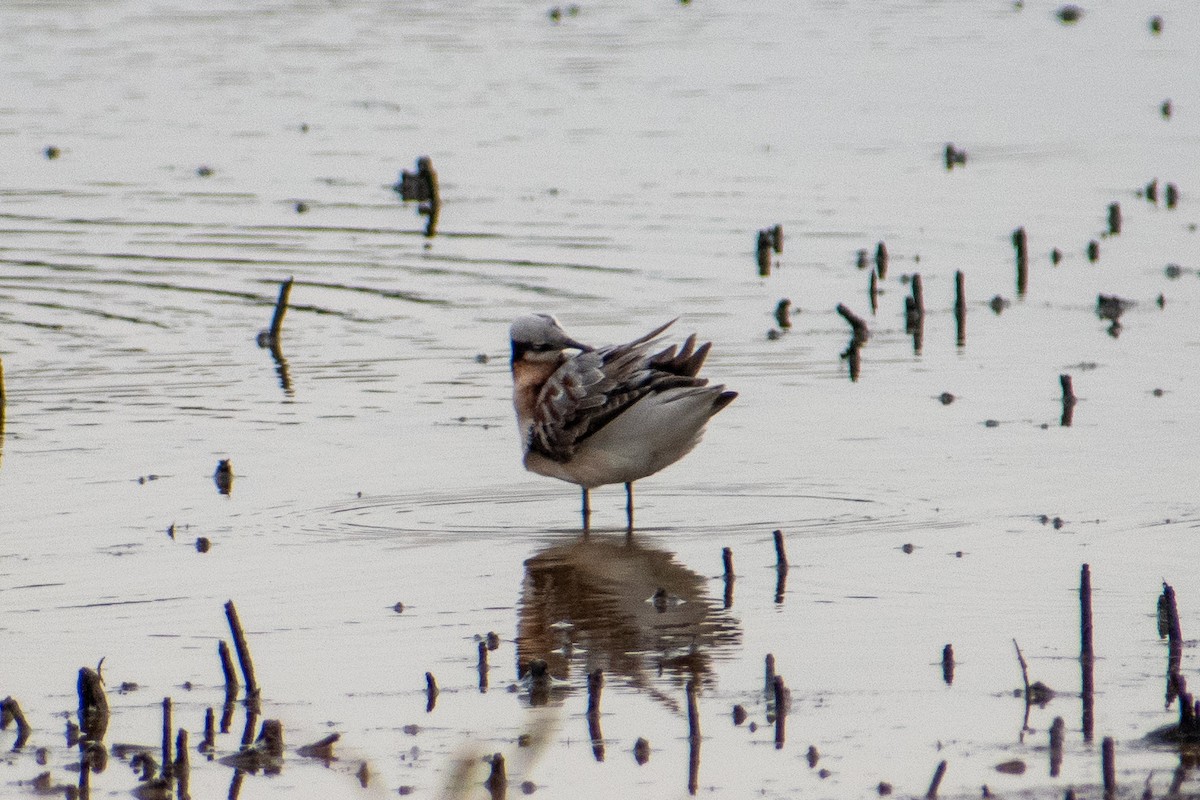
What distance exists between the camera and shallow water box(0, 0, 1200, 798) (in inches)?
285

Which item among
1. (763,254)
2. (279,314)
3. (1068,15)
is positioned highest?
(1068,15)

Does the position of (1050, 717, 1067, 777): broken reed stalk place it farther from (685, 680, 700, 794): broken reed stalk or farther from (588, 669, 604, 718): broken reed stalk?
(588, 669, 604, 718): broken reed stalk

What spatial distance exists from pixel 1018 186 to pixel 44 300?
999 centimetres

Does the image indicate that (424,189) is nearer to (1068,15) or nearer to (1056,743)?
(1056,743)

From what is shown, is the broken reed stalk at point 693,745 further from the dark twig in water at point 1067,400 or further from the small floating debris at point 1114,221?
the small floating debris at point 1114,221

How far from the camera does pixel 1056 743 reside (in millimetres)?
6559

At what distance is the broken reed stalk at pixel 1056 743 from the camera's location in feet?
20.8

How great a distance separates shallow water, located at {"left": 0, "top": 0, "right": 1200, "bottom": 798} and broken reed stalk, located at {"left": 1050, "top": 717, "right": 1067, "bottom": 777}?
54 mm

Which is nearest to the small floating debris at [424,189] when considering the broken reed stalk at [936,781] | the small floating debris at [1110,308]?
the small floating debris at [1110,308]

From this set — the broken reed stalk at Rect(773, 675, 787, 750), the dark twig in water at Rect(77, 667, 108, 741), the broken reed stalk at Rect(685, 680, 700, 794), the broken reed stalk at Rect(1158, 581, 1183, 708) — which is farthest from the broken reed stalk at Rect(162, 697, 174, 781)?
the broken reed stalk at Rect(1158, 581, 1183, 708)

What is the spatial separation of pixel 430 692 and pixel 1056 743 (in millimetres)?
2313

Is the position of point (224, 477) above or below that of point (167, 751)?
above

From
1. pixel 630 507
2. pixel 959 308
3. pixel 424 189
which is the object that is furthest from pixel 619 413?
pixel 424 189

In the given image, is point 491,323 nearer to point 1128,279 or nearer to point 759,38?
point 1128,279
